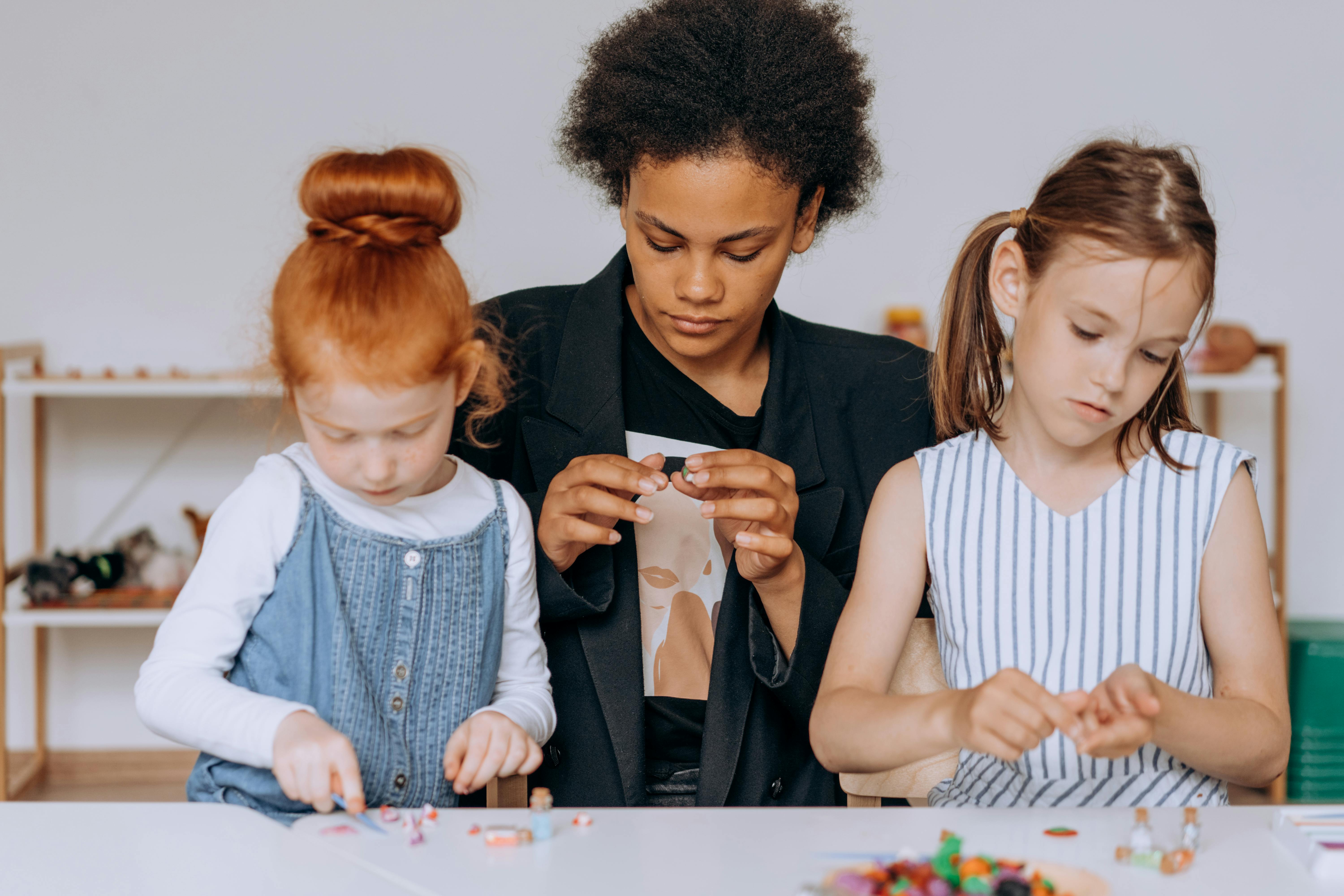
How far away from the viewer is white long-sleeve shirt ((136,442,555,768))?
0.91 meters

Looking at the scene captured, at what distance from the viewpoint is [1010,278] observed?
109 cm

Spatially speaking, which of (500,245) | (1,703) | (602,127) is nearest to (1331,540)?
(500,245)

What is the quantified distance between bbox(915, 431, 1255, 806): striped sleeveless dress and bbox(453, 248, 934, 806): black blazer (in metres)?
0.19

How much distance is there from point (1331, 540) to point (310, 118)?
2.80 meters

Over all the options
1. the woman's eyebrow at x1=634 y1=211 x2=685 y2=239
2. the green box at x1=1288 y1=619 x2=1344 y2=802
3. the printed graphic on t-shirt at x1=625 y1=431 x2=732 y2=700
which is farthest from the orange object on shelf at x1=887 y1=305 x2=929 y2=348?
the woman's eyebrow at x1=634 y1=211 x2=685 y2=239

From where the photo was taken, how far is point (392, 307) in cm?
95

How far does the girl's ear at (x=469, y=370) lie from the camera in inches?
38.9

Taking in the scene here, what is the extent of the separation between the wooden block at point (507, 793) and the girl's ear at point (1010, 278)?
629 mm

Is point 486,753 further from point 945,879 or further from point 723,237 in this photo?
point 723,237

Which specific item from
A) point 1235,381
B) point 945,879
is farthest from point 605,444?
point 1235,381

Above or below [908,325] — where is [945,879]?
below

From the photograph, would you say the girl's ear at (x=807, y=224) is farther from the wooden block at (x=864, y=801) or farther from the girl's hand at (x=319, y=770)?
the girl's hand at (x=319, y=770)

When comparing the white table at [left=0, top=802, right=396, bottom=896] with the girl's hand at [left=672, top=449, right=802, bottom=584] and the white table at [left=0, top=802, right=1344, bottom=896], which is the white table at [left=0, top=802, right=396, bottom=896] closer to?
the white table at [left=0, top=802, right=1344, bottom=896]

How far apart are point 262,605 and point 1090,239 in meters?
0.80
